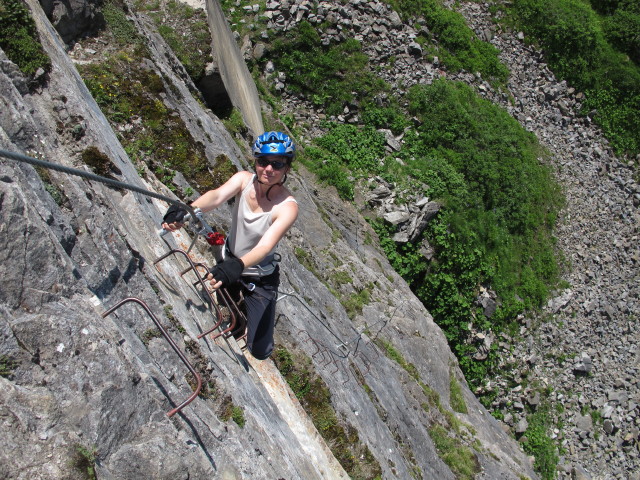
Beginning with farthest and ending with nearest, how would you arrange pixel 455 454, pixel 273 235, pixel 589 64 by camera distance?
pixel 589 64
pixel 455 454
pixel 273 235

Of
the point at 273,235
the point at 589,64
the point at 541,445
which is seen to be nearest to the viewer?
the point at 273,235

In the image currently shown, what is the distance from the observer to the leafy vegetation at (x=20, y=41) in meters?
6.41

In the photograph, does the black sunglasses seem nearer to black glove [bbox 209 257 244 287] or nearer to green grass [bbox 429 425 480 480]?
black glove [bbox 209 257 244 287]

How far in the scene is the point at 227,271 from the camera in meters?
5.00

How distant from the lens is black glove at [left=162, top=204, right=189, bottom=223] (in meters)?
5.55

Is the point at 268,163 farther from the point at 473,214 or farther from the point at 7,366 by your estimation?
the point at 473,214

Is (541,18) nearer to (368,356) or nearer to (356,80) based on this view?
(356,80)

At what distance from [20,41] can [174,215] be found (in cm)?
336

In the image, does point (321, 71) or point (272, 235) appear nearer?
point (272, 235)

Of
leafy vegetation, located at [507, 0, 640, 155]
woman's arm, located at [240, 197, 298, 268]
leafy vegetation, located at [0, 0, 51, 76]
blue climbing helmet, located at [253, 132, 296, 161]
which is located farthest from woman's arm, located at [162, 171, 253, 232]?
leafy vegetation, located at [507, 0, 640, 155]

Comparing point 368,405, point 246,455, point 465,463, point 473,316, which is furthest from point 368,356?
point 473,316

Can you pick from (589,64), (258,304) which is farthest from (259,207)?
(589,64)

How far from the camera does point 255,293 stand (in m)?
6.54

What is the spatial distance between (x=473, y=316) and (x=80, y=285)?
16.0m
